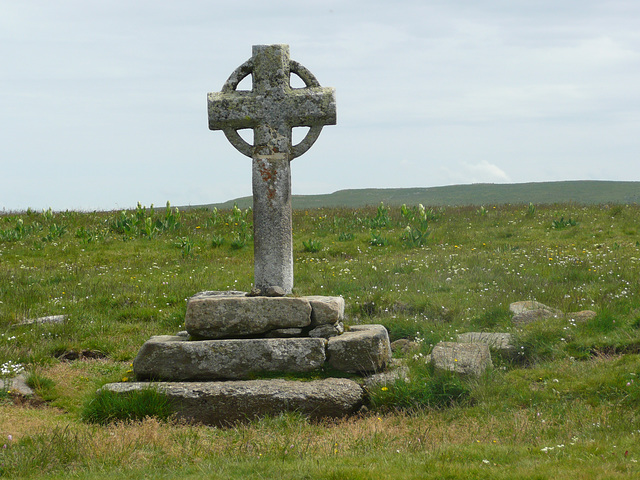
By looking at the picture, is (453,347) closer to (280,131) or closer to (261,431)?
(261,431)

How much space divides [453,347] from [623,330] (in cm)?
282

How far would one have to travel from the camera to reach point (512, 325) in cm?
1002

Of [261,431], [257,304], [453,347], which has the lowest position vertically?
[261,431]

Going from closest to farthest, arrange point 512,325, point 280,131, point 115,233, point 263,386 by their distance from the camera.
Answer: point 263,386 → point 280,131 → point 512,325 → point 115,233

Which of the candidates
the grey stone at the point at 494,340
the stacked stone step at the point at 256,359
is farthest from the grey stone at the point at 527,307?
the stacked stone step at the point at 256,359

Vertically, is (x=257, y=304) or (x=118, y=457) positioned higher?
(x=257, y=304)

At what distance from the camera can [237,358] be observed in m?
7.88

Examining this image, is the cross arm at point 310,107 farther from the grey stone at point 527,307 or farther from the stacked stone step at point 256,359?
the grey stone at point 527,307

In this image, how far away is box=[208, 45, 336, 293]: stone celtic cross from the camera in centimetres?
872

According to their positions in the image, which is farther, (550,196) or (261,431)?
(550,196)

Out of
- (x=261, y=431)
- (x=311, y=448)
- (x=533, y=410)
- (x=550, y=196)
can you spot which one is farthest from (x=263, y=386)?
(x=550, y=196)

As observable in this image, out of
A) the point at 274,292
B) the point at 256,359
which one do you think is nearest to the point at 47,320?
the point at 274,292

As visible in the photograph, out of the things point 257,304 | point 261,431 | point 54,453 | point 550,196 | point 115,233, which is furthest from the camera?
point 550,196

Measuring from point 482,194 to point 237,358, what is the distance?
240 ft
